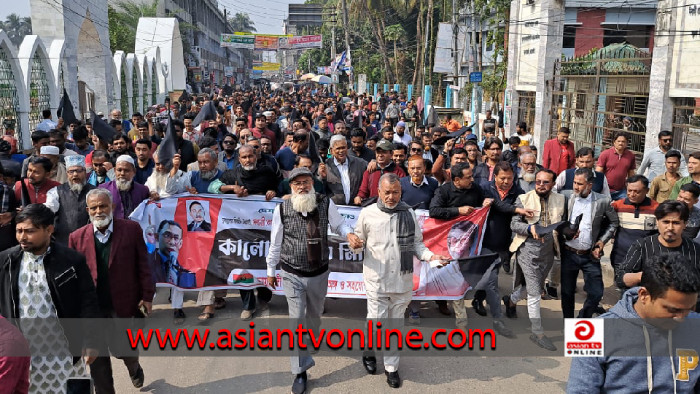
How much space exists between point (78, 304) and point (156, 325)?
7.55ft

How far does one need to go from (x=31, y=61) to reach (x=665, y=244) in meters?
15.1

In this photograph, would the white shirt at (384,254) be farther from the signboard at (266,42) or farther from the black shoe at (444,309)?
the signboard at (266,42)

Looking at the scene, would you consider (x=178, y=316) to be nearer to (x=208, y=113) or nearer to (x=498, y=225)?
(x=498, y=225)

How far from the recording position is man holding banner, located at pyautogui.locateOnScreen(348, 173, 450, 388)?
15.4ft

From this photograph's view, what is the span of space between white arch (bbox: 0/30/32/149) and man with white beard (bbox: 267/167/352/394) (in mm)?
11857

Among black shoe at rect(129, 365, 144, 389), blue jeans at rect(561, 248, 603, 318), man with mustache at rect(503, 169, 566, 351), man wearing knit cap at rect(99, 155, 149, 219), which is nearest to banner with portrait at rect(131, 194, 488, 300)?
man wearing knit cap at rect(99, 155, 149, 219)

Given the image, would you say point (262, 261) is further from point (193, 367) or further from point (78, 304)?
point (78, 304)

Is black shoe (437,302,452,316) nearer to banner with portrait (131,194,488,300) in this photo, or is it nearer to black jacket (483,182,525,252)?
banner with portrait (131,194,488,300)

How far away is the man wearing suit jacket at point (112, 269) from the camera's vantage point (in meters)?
4.25

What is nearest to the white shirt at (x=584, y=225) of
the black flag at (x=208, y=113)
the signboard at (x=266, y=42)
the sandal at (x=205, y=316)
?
the sandal at (x=205, y=316)

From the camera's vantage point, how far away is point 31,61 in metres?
15.0

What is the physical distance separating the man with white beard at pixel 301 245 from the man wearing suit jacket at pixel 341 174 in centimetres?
195

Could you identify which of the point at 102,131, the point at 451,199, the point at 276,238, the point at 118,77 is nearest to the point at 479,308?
the point at 451,199

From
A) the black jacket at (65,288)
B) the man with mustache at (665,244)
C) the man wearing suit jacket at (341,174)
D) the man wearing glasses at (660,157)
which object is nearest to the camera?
the black jacket at (65,288)
